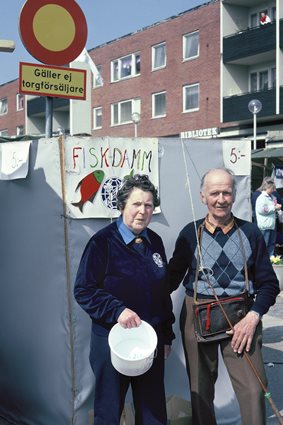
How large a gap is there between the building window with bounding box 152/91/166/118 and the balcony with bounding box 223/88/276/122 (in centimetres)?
585

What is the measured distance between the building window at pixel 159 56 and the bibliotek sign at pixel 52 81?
31.4m

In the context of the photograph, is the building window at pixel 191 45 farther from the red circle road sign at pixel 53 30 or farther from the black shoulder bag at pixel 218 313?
A: the black shoulder bag at pixel 218 313

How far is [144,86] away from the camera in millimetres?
36531

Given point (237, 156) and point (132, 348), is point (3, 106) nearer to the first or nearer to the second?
point (237, 156)

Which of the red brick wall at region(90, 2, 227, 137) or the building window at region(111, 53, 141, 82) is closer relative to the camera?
the red brick wall at region(90, 2, 227, 137)

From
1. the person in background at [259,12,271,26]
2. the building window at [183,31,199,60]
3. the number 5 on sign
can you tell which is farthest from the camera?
the building window at [183,31,199,60]

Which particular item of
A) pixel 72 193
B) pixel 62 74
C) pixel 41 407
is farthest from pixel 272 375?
pixel 62 74

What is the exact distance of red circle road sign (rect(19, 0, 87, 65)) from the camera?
14.6ft

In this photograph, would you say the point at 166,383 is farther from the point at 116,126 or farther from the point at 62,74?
the point at 116,126

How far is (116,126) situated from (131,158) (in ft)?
116

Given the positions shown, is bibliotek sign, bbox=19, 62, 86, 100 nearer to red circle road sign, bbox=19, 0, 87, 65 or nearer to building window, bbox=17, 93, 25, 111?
red circle road sign, bbox=19, 0, 87, 65

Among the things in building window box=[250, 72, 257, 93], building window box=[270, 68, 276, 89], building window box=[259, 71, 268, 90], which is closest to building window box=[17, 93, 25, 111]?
building window box=[250, 72, 257, 93]

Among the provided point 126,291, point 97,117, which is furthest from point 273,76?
point 126,291

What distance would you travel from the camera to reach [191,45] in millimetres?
33375
